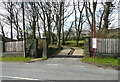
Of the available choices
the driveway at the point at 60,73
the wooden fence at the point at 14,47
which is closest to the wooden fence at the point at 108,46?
the driveway at the point at 60,73

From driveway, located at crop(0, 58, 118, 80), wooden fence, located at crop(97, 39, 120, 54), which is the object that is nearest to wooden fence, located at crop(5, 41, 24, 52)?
driveway, located at crop(0, 58, 118, 80)

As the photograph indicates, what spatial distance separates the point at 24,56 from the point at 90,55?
7665 millimetres

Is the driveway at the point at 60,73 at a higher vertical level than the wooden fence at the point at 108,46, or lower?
lower

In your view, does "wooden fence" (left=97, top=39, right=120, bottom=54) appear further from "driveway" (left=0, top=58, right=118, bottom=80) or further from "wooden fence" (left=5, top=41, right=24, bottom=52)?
"wooden fence" (left=5, top=41, right=24, bottom=52)

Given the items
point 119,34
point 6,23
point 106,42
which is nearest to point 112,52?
point 106,42

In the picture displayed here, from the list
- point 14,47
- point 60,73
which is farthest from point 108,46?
point 14,47

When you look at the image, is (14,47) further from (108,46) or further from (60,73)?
(60,73)

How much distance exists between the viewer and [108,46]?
1653 cm

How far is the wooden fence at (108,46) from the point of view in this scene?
637 inches

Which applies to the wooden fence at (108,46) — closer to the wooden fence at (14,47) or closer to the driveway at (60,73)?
the driveway at (60,73)

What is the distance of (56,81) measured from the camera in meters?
8.71

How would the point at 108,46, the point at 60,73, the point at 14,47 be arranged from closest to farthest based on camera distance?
the point at 60,73 < the point at 108,46 < the point at 14,47

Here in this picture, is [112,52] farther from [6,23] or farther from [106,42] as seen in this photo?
[6,23]

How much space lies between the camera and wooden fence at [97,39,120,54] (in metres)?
16.2
